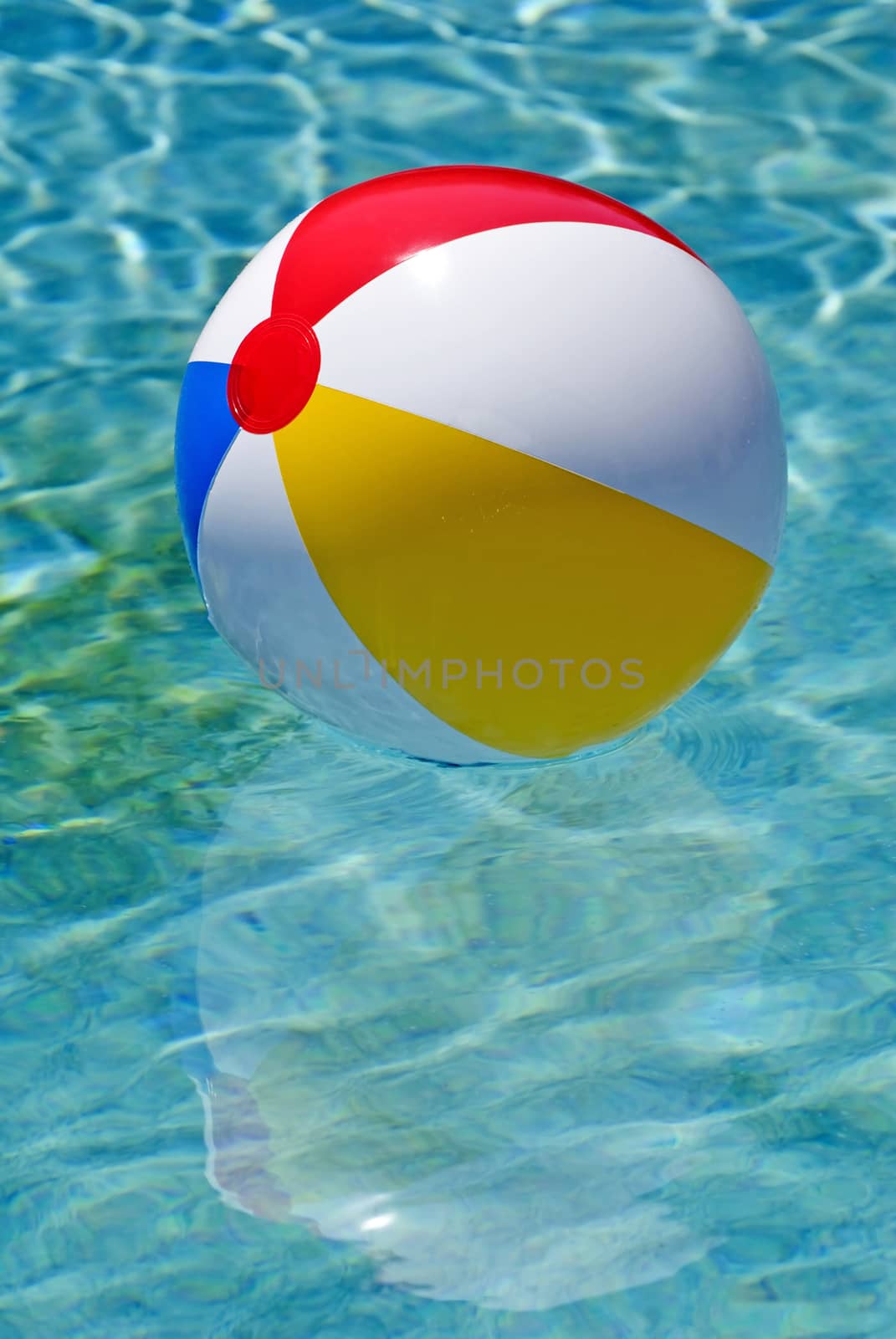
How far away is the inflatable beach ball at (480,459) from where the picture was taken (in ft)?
9.39

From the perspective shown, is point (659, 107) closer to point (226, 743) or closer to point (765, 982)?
point (226, 743)

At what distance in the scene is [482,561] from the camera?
2.89m

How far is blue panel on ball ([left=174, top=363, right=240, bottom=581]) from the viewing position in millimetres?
3047

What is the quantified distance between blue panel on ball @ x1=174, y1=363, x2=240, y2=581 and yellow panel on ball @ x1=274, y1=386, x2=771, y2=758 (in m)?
0.17

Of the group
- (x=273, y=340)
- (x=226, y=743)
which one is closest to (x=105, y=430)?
(x=226, y=743)

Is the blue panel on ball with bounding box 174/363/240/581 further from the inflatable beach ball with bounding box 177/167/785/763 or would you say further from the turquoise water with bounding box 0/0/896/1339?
the turquoise water with bounding box 0/0/896/1339

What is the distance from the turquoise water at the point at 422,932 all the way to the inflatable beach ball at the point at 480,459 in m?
0.54

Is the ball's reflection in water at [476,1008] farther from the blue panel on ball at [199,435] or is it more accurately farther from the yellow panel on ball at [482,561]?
the blue panel on ball at [199,435]

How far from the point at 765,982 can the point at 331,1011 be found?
830mm

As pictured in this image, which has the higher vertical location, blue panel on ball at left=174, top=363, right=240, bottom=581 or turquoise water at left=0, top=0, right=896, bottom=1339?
blue panel on ball at left=174, top=363, right=240, bottom=581

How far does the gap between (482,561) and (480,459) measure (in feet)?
0.56

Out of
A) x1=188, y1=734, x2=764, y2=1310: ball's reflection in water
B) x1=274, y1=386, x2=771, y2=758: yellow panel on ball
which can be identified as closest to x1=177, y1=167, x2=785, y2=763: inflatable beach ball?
x1=274, y1=386, x2=771, y2=758: yellow panel on ball

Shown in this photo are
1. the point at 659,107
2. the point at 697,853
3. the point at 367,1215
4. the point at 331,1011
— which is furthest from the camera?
the point at 659,107

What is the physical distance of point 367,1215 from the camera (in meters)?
2.87
